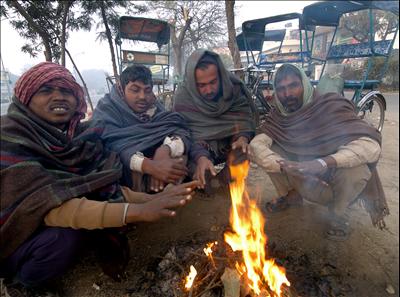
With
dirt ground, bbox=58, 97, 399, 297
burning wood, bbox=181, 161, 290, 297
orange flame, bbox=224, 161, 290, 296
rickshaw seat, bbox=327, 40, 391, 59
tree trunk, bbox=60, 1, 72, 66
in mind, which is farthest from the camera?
tree trunk, bbox=60, 1, 72, 66

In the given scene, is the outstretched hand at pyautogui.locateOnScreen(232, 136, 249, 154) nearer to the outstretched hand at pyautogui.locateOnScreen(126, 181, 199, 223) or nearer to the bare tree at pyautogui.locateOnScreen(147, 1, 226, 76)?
the outstretched hand at pyautogui.locateOnScreen(126, 181, 199, 223)

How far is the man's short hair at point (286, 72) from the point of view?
267 centimetres

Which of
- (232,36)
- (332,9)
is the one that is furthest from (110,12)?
(332,9)

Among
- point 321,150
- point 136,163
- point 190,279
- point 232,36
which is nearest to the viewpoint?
point 190,279

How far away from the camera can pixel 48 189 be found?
1.63 m

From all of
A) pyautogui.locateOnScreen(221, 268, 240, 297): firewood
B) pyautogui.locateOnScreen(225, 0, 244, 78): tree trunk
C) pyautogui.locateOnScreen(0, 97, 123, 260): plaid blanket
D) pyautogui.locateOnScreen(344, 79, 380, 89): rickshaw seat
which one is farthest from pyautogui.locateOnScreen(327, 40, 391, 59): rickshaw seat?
pyautogui.locateOnScreen(0, 97, 123, 260): plaid blanket

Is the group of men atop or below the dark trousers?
atop

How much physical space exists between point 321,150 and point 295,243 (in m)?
0.88

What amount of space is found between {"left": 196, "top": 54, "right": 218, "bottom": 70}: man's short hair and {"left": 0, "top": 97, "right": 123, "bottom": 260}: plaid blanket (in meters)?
1.52

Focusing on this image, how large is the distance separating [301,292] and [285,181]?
3.96 feet

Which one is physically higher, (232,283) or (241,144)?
(241,144)

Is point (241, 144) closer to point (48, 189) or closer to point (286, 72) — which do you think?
point (286, 72)

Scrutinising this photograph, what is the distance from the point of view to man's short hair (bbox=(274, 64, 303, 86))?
2.67 meters

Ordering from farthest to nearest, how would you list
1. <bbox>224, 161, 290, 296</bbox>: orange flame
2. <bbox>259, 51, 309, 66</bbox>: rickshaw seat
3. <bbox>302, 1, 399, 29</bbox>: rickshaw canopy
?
<bbox>259, 51, 309, 66</bbox>: rickshaw seat → <bbox>302, 1, 399, 29</bbox>: rickshaw canopy → <bbox>224, 161, 290, 296</bbox>: orange flame
